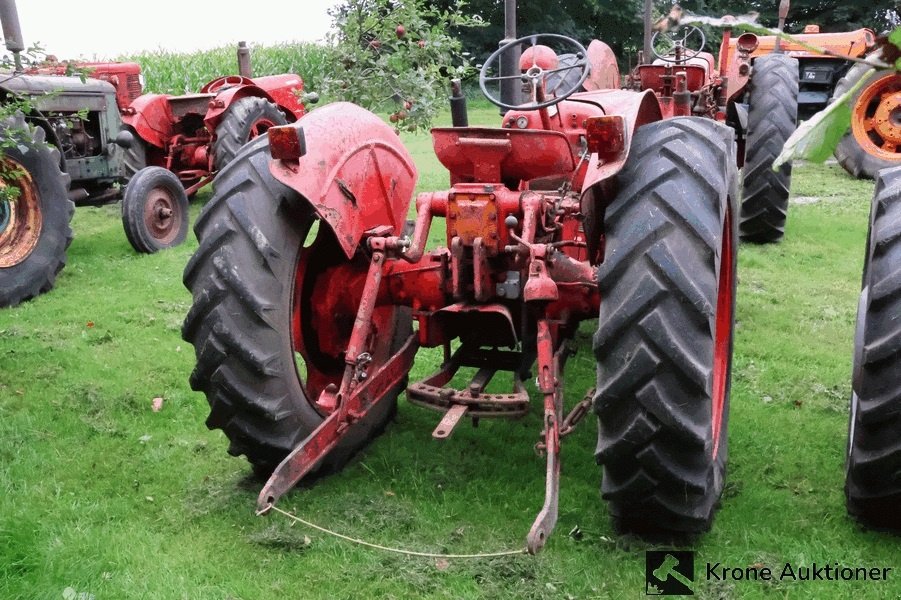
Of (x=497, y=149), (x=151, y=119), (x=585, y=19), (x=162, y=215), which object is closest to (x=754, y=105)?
(x=497, y=149)

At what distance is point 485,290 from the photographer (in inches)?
123

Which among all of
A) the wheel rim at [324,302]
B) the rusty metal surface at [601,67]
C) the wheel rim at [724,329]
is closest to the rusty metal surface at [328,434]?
the wheel rim at [324,302]

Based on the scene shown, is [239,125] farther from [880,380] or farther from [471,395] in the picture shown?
[880,380]

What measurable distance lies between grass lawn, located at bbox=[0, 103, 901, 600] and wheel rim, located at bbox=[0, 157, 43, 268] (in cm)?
129

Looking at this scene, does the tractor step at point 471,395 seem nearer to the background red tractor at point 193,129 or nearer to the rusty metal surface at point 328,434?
the rusty metal surface at point 328,434

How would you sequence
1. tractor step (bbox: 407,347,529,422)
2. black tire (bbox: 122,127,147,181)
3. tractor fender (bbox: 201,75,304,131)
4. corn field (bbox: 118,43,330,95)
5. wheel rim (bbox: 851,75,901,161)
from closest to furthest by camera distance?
tractor step (bbox: 407,347,529,422) → tractor fender (bbox: 201,75,304,131) → black tire (bbox: 122,127,147,181) → wheel rim (bbox: 851,75,901,161) → corn field (bbox: 118,43,330,95)

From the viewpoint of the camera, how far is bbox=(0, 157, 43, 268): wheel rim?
629 centimetres

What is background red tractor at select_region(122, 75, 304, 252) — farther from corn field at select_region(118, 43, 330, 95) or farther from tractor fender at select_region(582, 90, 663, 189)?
corn field at select_region(118, 43, 330, 95)

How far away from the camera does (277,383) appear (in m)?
2.95

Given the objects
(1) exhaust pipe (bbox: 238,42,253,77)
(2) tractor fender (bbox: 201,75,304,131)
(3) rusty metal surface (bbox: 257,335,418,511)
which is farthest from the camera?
(1) exhaust pipe (bbox: 238,42,253,77)

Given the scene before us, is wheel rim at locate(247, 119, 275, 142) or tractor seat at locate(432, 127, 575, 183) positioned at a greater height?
tractor seat at locate(432, 127, 575, 183)

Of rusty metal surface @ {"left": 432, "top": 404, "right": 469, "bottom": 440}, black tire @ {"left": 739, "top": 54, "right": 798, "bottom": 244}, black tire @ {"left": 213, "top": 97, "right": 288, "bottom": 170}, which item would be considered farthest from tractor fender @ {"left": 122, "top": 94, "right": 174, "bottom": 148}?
rusty metal surface @ {"left": 432, "top": 404, "right": 469, "bottom": 440}

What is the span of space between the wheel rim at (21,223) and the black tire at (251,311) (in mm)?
3909

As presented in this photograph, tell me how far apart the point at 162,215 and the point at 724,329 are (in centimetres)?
572
